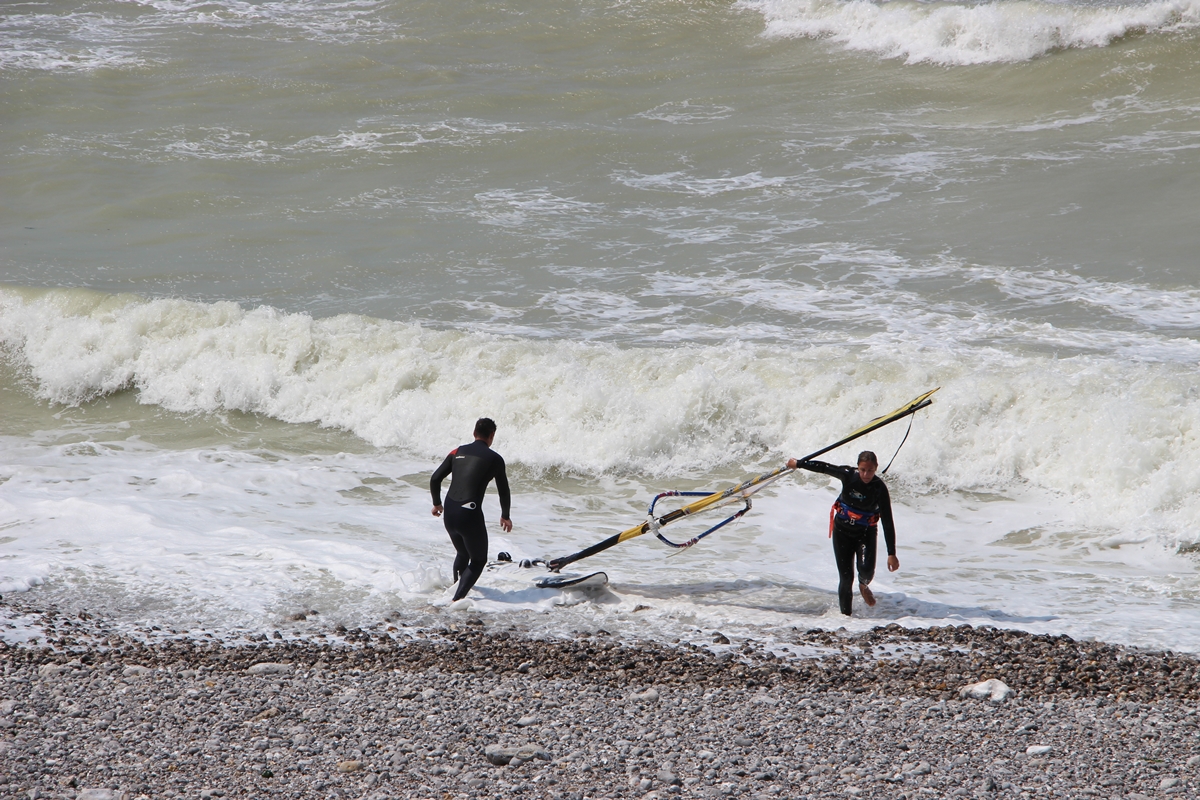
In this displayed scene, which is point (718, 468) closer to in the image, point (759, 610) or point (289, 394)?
point (759, 610)

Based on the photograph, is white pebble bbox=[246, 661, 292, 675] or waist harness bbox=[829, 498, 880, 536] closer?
white pebble bbox=[246, 661, 292, 675]

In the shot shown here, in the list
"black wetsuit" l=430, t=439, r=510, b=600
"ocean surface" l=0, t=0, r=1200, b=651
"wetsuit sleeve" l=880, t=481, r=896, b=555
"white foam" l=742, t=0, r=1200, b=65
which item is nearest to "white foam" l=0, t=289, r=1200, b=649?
"ocean surface" l=0, t=0, r=1200, b=651

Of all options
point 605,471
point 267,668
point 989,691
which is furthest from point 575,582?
point 605,471

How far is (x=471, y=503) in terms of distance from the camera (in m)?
7.57

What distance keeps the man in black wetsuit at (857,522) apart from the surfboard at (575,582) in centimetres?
161

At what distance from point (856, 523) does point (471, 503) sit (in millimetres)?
2720

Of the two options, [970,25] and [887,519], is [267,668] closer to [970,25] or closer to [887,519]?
[887,519]

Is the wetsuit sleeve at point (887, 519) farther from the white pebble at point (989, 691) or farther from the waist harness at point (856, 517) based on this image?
the white pebble at point (989, 691)

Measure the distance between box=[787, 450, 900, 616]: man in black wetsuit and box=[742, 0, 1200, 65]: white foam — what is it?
69.3 ft

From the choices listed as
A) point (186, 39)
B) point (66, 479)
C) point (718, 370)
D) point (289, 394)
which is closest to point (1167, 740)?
point (718, 370)

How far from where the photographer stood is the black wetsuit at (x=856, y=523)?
23.9 feet

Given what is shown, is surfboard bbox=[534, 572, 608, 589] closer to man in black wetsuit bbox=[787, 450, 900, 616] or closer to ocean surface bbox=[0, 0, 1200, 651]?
ocean surface bbox=[0, 0, 1200, 651]

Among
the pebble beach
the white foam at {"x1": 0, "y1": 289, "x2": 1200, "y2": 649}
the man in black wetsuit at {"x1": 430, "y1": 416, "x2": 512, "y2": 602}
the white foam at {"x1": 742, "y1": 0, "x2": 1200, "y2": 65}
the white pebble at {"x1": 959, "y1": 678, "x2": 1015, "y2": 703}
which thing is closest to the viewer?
the pebble beach

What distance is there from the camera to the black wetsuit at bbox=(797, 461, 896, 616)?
729 centimetres
